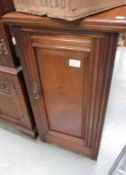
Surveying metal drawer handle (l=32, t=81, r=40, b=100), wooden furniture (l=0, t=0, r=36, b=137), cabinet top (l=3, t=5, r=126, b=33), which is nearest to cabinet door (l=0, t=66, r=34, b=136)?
wooden furniture (l=0, t=0, r=36, b=137)

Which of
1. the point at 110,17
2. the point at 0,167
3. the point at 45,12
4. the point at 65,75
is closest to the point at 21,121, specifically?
the point at 0,167

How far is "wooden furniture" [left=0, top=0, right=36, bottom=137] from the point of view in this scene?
3.40ft

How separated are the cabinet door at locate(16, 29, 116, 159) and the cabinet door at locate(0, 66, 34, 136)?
0.09m

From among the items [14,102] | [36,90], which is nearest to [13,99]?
[14,102]

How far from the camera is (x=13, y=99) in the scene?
4.43 ft

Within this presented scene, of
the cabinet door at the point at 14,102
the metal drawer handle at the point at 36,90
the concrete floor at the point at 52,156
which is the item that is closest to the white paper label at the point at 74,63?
the metal drawer handle at the point at 36,90

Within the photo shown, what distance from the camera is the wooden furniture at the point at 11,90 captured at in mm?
1035

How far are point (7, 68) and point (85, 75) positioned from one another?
55 cm

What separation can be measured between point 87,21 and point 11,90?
79cm

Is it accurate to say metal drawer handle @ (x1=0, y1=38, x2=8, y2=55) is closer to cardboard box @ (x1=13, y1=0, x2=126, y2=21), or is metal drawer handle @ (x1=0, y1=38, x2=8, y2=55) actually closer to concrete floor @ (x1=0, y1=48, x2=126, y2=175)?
cardboard box @ (x1=13, y1=0, x2=126, y2=21)

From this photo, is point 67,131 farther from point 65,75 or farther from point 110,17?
point 110,17

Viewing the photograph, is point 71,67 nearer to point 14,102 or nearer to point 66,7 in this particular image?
point 66,7

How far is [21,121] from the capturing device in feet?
4.95

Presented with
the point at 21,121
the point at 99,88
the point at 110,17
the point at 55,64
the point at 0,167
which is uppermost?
the point at 110,17
